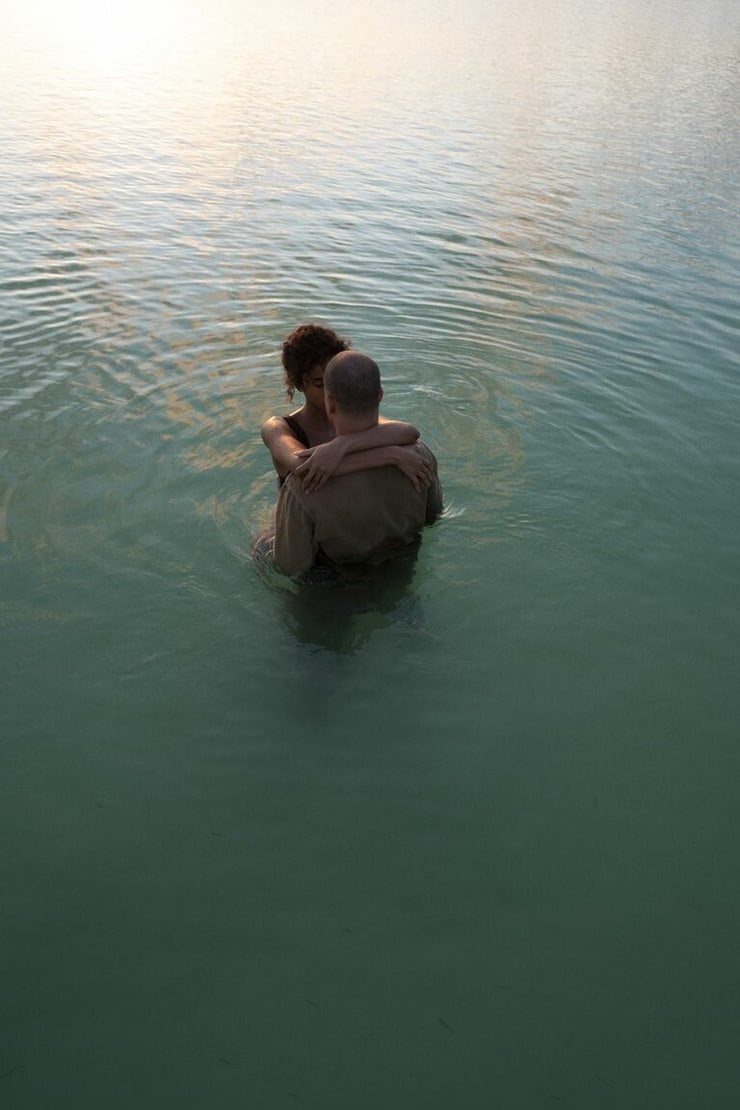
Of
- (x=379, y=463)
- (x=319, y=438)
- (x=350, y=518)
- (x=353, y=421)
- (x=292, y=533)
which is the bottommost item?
(x=292, y=533)

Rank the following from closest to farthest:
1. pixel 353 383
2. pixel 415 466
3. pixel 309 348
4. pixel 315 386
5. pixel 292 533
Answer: pixel 353 383
pixel 415 466
pixel 292 533
pixel 309 348
pixel 315 386

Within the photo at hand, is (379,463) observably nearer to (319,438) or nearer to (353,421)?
(353,421)

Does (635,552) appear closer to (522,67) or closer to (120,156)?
(120,156)

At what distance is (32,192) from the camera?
16000 mm

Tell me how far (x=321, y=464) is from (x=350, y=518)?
1.41ft

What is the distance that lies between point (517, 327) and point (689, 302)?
241 centimetres

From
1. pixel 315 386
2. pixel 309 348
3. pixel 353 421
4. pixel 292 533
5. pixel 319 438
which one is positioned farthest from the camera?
pixel 319 438

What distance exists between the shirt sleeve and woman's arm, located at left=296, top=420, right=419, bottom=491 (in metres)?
0.17

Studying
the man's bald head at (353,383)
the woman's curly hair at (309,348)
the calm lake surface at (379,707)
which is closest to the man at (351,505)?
the man's bald head at (353,383)

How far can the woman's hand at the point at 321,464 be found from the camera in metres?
4.84

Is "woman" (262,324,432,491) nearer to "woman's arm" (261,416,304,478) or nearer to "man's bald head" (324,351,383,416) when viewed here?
"woman's arm" (261,416,304,478)

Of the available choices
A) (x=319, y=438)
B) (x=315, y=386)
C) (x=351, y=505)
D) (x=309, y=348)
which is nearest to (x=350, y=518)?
(x=351, y=505)

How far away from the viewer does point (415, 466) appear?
5.06 meters

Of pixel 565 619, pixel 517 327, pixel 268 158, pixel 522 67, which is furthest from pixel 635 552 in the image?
pixel 522 67
